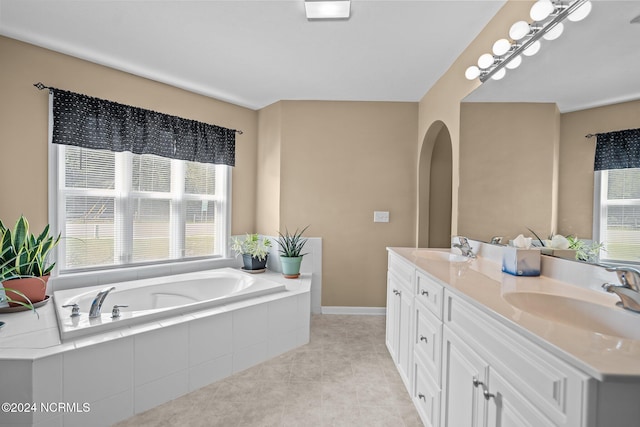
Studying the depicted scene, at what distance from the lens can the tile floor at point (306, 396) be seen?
1721 millimetres

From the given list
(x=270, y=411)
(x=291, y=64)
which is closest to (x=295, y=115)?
(x=291, y=64)

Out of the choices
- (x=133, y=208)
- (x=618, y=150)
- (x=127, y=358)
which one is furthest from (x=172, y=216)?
(x=618, y=150)

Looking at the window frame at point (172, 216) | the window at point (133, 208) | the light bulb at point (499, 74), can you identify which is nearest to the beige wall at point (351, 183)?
the window frame at point (172, 216)

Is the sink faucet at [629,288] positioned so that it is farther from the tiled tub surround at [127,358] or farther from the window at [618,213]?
the tiled tub surround at [127,358]

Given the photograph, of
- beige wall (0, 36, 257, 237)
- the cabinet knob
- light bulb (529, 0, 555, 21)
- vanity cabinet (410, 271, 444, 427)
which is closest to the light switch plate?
vanity cabinet (410, 271, 444, 427)

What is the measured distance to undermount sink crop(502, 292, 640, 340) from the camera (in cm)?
93

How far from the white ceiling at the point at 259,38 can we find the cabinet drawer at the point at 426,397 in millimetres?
2099

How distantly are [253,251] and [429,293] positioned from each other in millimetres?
2236

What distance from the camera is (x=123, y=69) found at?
107 inches

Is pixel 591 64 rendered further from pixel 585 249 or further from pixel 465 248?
pixel 465 248

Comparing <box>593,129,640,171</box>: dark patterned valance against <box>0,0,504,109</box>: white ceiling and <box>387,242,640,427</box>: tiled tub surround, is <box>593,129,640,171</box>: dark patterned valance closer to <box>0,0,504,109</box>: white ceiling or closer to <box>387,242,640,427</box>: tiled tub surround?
<box>387,242,640,427</box>: tiled tub surround

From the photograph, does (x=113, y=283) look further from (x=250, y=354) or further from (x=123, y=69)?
(x=123, y=69)

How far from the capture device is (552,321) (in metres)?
0.93

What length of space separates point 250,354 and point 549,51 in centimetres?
256
